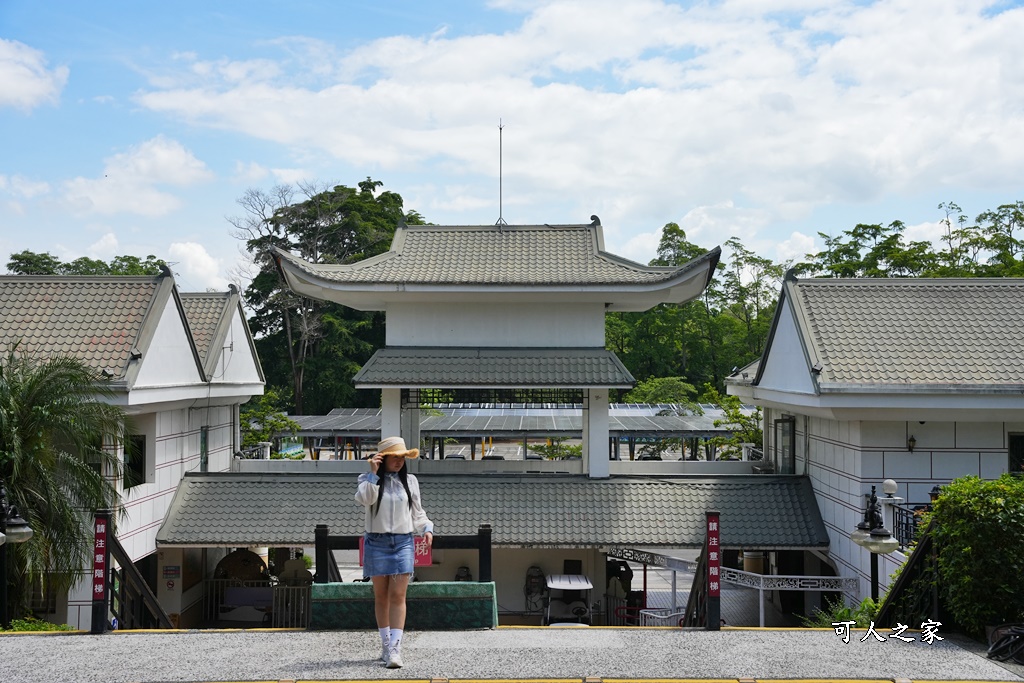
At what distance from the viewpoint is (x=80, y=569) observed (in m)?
10.9

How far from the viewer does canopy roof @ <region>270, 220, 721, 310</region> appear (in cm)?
1469

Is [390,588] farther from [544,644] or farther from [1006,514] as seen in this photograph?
[1006,514]

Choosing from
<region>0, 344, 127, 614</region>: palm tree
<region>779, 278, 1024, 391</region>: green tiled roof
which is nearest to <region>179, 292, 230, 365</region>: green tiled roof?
<region>0, 344, 127, 614</region>: palm tree

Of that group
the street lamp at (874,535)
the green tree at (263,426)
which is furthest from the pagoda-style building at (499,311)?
the green tree at (263,426)

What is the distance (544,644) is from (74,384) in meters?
7.75

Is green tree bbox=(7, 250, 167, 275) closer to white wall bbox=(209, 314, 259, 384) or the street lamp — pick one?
white wall bbox=(209, 314, 259, 384)

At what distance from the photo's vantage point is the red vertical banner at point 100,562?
7.50 meters

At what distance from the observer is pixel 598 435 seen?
15.0 m

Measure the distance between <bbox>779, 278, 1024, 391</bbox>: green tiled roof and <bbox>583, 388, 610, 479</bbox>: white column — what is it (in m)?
3.66

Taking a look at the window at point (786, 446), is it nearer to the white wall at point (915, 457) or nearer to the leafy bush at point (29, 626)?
the white wall at point (915, 457)

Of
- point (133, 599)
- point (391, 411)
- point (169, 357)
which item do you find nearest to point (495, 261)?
point (391, 411)

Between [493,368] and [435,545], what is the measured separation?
6.79m

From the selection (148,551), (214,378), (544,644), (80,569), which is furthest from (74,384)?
(544,644)

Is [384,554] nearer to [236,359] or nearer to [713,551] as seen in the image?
[713,551]
